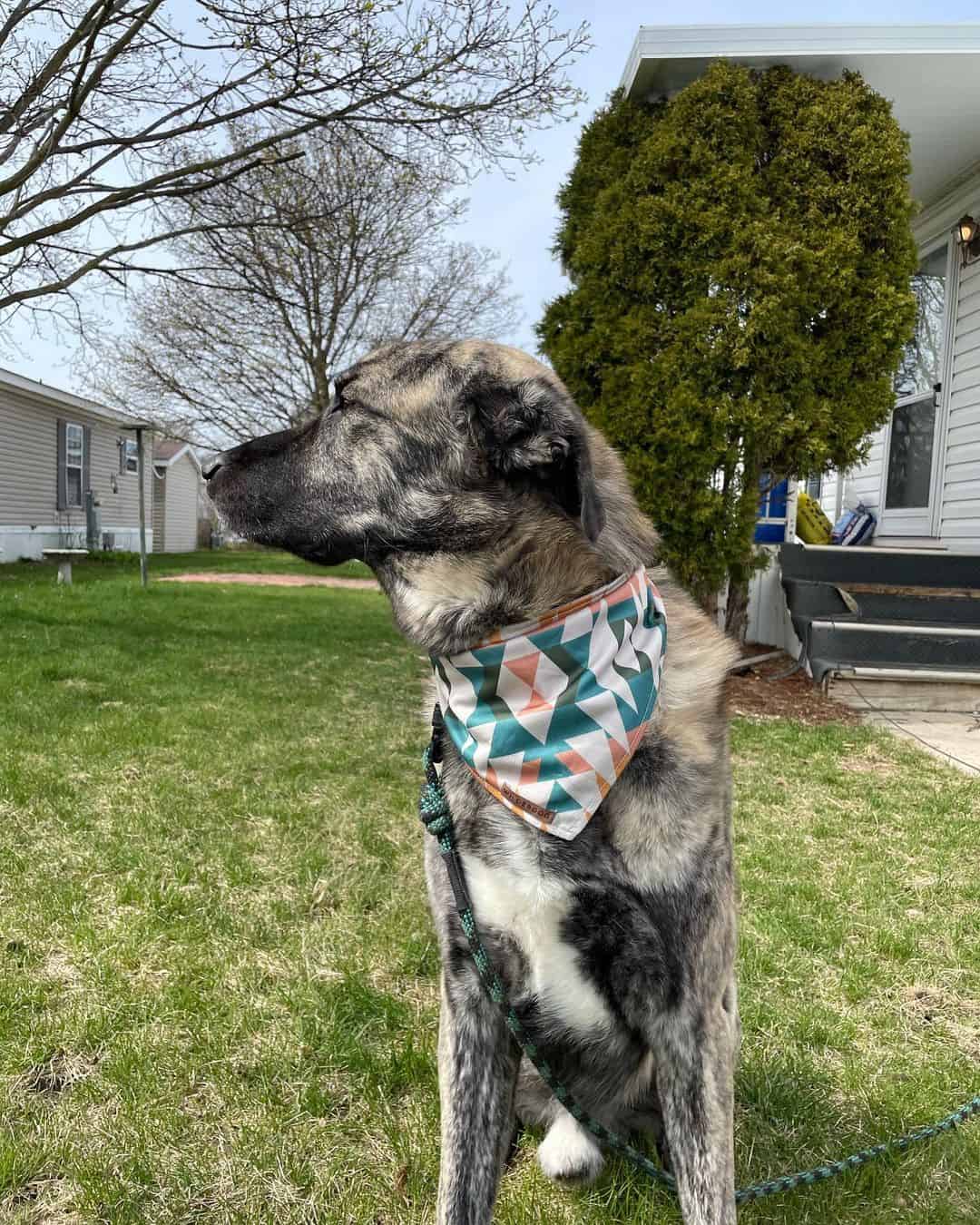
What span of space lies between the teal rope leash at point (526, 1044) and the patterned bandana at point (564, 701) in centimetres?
12

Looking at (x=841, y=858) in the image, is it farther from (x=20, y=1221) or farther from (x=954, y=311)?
(x=954, y=311)

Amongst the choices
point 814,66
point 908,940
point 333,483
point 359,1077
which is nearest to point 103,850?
point 359,1077

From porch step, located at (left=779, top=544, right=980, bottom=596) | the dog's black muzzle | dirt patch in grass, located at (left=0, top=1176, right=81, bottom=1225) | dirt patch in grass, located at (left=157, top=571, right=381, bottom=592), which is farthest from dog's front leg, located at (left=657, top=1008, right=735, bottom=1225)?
dirt patch in grass, located at (left=157, top=571, right=381, bottom=592)

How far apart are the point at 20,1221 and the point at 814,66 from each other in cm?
756

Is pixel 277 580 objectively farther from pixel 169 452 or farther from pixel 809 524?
pixel 169 452

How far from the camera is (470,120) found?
7719 mm

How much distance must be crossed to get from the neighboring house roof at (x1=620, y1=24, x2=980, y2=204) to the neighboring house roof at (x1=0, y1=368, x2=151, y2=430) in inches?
495

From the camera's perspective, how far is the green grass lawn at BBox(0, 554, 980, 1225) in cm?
171

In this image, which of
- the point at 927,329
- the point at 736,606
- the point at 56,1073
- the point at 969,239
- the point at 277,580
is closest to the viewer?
the point at 56,1073

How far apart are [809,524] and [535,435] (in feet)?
26.4

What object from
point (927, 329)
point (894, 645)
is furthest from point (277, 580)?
point (894, 645)

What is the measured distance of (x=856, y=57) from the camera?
19.3 ft

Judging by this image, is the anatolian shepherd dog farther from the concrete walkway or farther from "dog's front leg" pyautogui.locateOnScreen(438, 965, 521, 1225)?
the concrete walkway

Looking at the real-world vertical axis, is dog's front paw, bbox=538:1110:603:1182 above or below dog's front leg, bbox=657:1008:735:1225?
below
